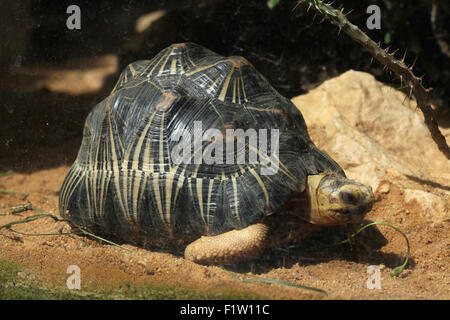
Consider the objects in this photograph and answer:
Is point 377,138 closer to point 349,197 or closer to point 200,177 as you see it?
point 349,197

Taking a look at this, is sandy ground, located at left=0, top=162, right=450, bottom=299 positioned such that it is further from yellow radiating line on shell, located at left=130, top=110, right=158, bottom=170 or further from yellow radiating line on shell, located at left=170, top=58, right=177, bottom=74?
yellow radiating line on shell, located at left=170, top=58, right=177, bottom=74

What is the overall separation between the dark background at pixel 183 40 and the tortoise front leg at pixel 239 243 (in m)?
2.40

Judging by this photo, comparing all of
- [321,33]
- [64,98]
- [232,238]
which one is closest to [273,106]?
[232,238]

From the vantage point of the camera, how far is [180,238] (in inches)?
134

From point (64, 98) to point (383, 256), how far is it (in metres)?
4.06

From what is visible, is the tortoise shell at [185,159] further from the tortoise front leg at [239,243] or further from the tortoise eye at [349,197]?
the tortoise eye at [349,197]

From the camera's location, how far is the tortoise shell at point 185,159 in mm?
3227

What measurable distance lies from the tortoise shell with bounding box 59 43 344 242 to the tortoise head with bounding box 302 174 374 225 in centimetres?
13

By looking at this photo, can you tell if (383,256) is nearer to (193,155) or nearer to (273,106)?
(273,106)

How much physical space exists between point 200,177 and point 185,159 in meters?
0.19

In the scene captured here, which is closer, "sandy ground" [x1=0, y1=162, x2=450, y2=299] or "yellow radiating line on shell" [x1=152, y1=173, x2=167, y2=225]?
"sandy ground" [x1=0, y1=162, x2=450, y2=299]

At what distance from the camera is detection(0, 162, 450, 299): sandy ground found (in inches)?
104

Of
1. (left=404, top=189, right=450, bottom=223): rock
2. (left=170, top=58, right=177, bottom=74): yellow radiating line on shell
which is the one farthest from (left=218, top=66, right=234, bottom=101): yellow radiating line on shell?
→ (left=404, top=189, right=450, bottom=223): rock

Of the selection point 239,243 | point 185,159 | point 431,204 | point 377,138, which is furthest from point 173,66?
point 431,204
